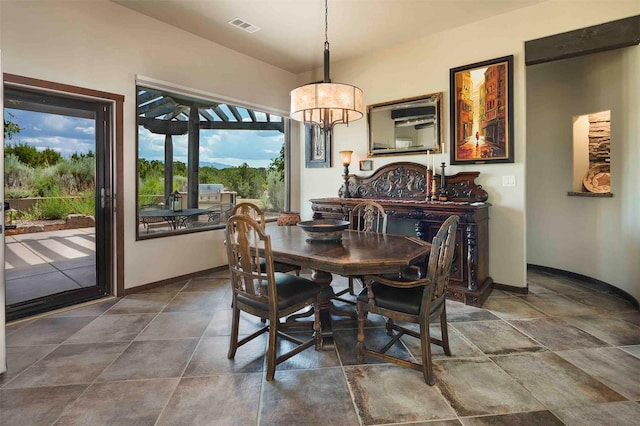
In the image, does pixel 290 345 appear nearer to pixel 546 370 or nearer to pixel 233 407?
pixel 233 407

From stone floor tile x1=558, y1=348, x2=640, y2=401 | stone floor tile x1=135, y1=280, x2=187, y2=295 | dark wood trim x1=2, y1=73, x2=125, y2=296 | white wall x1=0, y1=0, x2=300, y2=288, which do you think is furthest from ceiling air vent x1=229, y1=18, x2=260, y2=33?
Answer: stone floor tile x1=558, y1=348, x2=640, y2=401

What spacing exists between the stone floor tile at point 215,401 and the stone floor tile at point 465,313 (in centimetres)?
185

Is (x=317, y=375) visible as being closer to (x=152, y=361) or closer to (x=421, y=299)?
(x=421, y=299)

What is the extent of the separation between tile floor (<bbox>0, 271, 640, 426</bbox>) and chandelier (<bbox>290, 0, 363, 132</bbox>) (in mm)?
1742

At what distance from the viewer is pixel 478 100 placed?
12.8ft

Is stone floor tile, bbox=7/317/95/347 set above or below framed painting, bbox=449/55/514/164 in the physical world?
below

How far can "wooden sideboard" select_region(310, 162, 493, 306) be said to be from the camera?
339 centimetres

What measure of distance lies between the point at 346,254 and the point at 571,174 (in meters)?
3.77

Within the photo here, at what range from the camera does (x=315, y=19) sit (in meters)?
3.74

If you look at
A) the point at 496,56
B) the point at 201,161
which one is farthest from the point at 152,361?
the point at 496,56

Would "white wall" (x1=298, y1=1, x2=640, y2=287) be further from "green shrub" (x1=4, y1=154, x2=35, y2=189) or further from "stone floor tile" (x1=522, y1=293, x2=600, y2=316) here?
"green shrub" (x1=4, y1=154, x2=35, y2=189)

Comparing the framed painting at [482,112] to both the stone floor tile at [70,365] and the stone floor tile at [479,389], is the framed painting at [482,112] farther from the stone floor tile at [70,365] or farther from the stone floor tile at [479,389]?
the stone floor tile at [70,365]

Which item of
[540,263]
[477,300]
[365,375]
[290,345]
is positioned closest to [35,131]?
[290,345]

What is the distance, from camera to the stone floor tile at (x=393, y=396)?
68.1 inches
